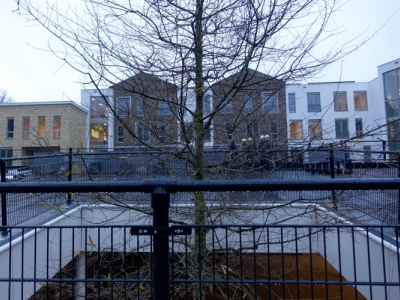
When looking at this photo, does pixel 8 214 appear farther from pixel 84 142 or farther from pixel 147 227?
pixel 147 227

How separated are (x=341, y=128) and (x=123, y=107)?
11.3 feet

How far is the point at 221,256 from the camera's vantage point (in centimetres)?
495

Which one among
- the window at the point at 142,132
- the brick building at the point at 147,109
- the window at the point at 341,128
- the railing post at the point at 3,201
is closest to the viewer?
the brick building at the point at 147,109

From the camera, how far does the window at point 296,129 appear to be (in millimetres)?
4582

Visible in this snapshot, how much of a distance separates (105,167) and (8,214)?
2051 mm

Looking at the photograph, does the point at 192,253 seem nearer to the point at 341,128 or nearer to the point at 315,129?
the point at 315,129

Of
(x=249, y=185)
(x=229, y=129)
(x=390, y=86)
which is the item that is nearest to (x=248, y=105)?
(x=229, y=129)

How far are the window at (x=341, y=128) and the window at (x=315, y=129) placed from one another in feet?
0.90

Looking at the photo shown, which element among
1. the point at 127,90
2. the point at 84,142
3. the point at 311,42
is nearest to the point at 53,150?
the point at 84,142

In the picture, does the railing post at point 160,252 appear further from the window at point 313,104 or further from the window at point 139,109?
the window at point 313,104

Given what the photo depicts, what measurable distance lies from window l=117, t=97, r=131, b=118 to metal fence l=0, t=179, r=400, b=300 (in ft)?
5.34

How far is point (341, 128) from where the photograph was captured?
4.42 metres

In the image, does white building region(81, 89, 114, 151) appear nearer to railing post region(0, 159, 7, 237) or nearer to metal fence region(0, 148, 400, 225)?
metal fence region(0, 148, 400, 225)

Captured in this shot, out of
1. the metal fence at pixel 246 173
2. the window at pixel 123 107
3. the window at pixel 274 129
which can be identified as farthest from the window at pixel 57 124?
the window at pixel 274 129
